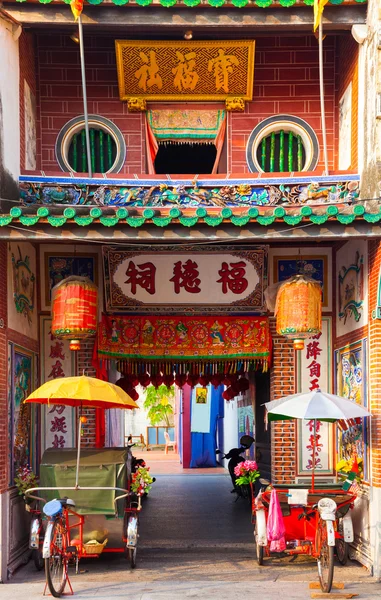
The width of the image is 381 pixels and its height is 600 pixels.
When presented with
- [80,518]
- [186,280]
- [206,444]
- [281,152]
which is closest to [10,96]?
[186,280]

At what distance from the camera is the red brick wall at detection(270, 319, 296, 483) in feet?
36.4

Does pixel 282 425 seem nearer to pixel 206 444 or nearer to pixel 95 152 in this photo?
pixel 95 152

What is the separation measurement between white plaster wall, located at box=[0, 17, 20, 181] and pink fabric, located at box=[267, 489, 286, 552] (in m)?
4.95

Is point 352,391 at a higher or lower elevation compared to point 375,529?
higher

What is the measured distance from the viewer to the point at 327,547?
8.34 metres

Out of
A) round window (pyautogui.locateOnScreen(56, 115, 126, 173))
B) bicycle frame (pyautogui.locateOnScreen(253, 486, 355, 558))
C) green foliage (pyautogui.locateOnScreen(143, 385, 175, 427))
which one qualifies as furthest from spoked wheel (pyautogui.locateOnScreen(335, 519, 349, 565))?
green foliage (pyautogui.locateOnScreen(143, 385, 175, 427))

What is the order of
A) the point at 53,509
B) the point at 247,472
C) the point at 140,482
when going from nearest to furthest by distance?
the point at 53,509
the point at 140,482
the point at 247,472

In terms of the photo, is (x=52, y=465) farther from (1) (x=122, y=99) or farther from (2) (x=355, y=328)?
(1) (x=122, y=99)

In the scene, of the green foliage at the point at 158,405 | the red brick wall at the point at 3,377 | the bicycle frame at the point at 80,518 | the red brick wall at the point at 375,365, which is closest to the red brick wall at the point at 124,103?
the red brick wall at the point at 375,365

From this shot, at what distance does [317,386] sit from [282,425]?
2.41 feet

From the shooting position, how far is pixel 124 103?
11.2 metres

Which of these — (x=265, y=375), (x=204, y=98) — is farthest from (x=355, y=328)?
(x=204, y=98)

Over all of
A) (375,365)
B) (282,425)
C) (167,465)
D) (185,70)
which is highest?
(185,70)

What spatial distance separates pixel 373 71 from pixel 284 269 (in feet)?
9.95
